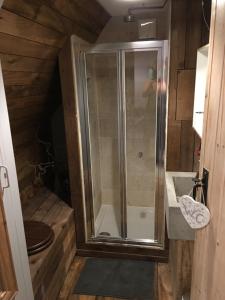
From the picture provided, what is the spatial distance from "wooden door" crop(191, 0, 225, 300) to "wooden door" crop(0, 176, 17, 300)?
0.88m

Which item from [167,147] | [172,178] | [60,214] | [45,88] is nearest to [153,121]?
[167,147]

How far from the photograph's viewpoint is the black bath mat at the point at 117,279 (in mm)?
2062

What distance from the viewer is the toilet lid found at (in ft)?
5.89

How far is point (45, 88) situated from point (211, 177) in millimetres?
1714

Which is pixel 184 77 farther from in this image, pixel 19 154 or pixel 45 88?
pixel 19 154

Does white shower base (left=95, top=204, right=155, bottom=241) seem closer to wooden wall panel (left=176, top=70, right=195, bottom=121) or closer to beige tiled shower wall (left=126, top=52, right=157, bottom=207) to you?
beige tiled shower wall (left=126, top=52, right=157, bottom=207)

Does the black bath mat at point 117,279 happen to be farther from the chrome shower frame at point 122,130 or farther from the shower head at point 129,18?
the shower head at point 129,18

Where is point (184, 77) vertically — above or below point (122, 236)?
above

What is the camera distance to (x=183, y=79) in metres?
1.95

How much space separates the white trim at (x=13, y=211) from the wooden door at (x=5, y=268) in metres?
0.11

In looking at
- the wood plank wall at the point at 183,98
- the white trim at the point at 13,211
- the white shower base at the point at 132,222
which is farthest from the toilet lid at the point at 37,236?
the wood plank wall at the point at 183,98

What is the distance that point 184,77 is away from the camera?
194 centimetres

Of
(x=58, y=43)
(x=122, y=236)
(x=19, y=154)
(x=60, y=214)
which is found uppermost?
(x=58, y=43)

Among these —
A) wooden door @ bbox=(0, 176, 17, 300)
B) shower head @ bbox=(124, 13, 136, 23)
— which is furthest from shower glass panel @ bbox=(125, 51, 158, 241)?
wooden door @ bbox=(0, 176, 17, 300)
